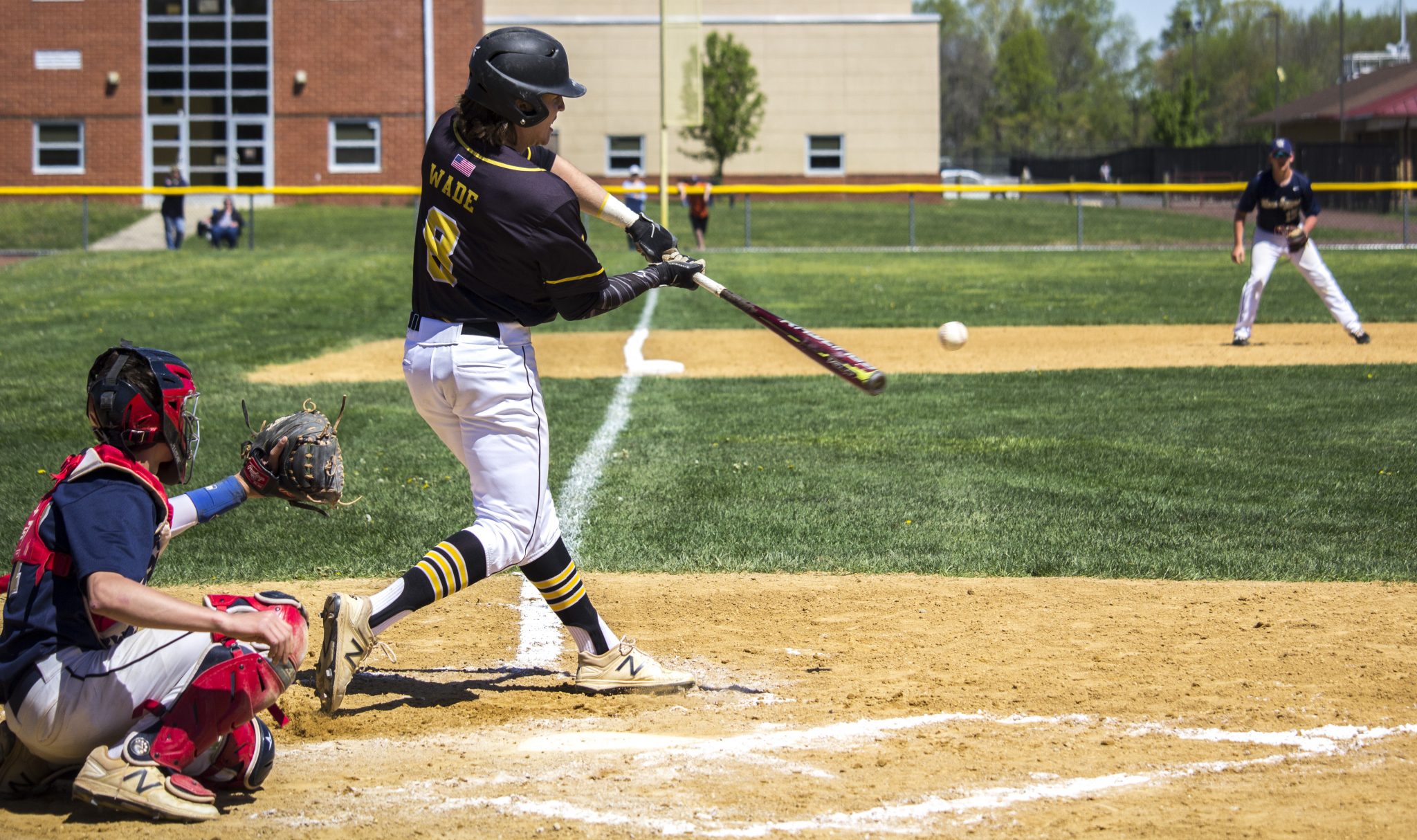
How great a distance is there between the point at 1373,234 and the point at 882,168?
20.3 m

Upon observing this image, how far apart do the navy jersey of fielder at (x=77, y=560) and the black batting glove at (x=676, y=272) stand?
1857 millimetres

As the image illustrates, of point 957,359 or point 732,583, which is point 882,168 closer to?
point 957,359

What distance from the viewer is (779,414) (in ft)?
34.6

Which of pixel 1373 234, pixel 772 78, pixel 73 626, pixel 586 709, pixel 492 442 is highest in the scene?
pixel 772 78

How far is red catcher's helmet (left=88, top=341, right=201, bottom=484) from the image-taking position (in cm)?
343

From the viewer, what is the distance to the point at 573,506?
24.7ft

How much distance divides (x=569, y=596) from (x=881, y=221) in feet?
106

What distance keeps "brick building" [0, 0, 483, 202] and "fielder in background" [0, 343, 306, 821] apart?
122ft

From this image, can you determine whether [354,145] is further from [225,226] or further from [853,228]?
[853,228]

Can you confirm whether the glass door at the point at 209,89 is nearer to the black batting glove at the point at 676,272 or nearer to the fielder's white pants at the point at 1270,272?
the fielder's white pants at the point at 1270,272

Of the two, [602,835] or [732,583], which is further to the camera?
[732,583]

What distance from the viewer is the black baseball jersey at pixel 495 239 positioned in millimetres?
4117

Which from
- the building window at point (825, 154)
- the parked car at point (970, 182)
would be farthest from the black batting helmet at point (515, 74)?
the building window at point (825, 154)

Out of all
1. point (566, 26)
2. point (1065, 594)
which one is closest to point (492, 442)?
point (1065, 594)
